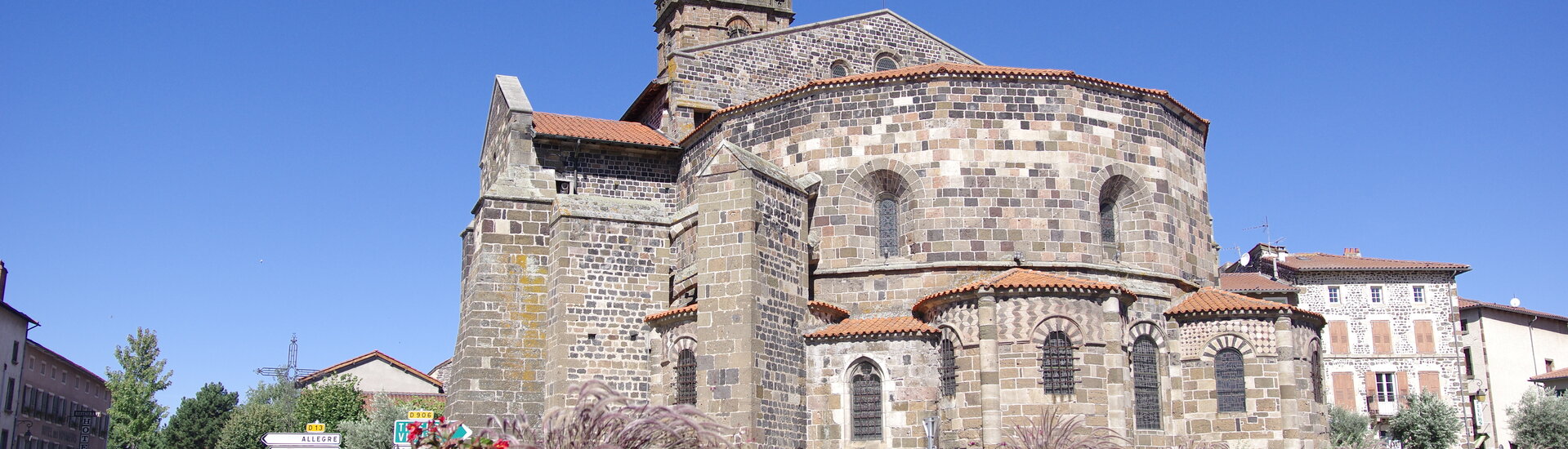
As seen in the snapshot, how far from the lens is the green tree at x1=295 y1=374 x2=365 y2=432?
46562 mm

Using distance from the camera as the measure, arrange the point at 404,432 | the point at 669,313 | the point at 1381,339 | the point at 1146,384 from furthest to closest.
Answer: the point at 1381,339
the point at 669,313
the point at 1146,384
the point at 404,432

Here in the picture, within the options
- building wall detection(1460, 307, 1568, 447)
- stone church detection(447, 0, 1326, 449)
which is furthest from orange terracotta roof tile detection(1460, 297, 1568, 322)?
stone church detection(447, 0, 1326, 449)

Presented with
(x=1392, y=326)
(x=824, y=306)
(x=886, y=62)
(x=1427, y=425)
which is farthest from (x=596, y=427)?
(x=1392, y=326)

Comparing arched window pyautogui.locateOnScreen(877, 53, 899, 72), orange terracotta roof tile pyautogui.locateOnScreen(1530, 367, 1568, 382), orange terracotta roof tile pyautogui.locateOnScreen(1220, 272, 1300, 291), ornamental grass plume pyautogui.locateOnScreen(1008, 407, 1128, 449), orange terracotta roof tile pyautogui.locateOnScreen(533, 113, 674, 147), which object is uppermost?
arched window pyautogui.locateOnScreen(877, 53, 899, 72)

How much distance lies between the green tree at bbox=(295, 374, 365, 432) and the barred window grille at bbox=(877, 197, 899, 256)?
2618 cm

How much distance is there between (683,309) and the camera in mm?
25031

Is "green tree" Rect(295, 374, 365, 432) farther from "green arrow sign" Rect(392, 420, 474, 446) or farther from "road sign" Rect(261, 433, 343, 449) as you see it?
"green arrow sign" Rect(392, 420, 474, 446)

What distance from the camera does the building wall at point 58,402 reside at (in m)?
47.4

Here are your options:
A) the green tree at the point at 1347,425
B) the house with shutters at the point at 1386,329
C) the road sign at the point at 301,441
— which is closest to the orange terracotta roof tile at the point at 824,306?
the road sign at the point at 301,441

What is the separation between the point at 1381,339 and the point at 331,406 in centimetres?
3812

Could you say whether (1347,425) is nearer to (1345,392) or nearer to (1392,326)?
(1345,392)

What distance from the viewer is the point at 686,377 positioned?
25.3 metres

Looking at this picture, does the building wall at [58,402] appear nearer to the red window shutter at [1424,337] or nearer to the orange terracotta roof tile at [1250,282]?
the orange terracotta roof tile at [1250,282]

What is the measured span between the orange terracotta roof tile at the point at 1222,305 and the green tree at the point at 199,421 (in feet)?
135
